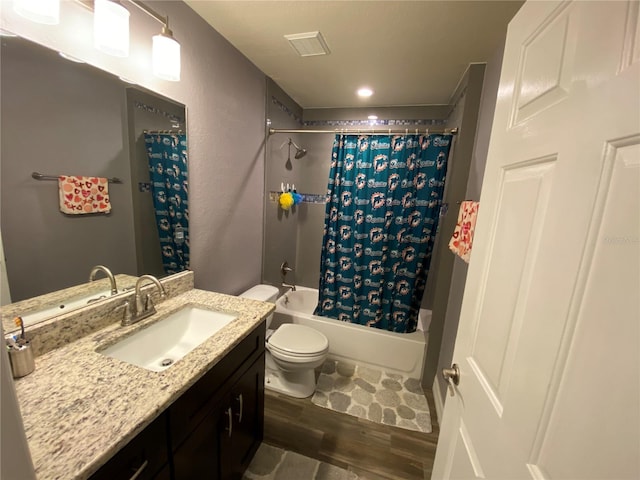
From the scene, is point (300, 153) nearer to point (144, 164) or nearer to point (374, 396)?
point (144, 164)

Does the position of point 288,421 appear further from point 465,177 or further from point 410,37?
point 410,37

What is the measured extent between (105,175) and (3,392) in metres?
0.99

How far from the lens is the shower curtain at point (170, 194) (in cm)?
132

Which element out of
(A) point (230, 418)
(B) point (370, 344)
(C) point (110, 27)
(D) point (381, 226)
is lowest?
(B) point (370, 344)

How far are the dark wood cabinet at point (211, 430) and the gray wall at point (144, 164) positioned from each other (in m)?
0.66

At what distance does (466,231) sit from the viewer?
142 centimetres

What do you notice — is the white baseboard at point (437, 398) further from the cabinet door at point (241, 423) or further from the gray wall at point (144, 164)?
the gray wall at point (144, 164)

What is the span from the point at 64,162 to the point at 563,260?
147 cm

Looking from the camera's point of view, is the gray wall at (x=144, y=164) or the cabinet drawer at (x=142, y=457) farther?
the gray wall at (x=144, y=164)

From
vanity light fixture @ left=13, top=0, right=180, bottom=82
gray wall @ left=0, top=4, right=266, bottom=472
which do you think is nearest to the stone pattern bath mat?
gray wall @ left=0, top=4, right=266, bottom=472

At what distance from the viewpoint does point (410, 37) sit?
1.50 m

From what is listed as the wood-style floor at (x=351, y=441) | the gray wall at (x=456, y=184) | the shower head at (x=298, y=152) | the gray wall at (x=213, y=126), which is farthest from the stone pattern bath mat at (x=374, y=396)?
the shower head at (x=298, y=152)

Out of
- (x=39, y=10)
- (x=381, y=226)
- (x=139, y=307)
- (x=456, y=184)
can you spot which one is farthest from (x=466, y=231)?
(x=39, y=10)

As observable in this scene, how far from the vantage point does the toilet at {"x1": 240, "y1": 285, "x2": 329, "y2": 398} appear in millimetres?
1814
